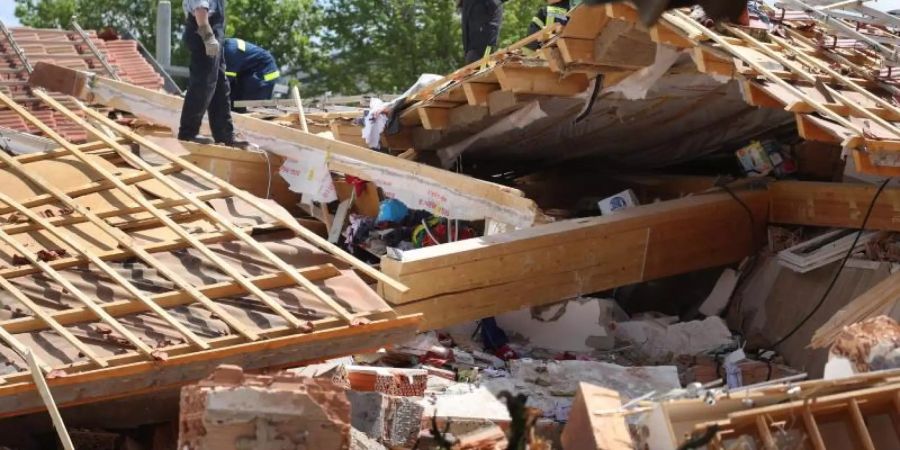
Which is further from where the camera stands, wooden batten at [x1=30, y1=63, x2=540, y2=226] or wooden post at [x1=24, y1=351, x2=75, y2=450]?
wooden batten at [x1=30, y1=63, x2=540, y2=226]

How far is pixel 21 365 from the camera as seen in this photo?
7145mm

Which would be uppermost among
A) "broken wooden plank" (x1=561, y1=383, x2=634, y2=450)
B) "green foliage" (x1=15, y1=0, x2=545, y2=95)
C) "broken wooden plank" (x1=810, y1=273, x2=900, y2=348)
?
"broken wooden plank" (x1=561, y1=383, x2=634, y2=450)

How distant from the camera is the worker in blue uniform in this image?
15281mm

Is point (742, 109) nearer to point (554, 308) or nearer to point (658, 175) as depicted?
point (658, 175)

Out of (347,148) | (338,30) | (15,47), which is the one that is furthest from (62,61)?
(338,30)

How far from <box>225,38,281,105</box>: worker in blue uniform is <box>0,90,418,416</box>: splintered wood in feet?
18.6

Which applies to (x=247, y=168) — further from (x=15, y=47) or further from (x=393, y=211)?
(x=15, y=47)

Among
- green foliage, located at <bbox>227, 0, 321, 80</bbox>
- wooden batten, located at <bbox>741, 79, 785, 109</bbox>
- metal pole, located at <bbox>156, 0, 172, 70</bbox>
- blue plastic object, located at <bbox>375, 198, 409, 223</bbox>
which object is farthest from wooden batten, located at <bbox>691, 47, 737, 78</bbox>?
green foliage, located at <bbox>227, 0, 321, 80</bbox>

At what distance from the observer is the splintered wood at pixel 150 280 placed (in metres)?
7.42

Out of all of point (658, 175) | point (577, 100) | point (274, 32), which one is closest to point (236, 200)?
point (577, 100)

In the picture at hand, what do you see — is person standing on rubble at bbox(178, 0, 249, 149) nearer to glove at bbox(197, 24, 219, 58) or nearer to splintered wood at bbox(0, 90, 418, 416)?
glove at bbox(197, 24, 219, 58)

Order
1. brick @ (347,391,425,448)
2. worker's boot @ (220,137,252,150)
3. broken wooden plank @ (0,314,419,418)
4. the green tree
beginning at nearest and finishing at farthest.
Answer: broken wooden plank @ (0,314,419,418) → brick @ (347,391,425,448) → worker's boot @ (220,137,252,150) → the green tree

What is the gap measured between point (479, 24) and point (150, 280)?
5945mm

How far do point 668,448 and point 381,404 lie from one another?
2.75 metres
